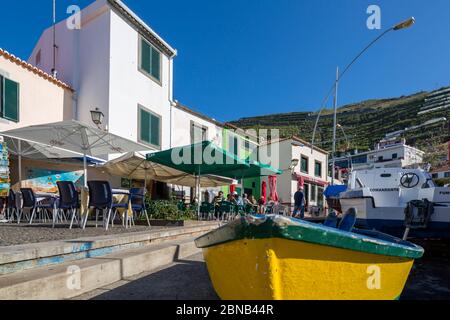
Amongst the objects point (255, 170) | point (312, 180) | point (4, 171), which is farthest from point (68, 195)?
point (312, 180)

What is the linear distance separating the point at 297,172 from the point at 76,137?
1967 centimetres

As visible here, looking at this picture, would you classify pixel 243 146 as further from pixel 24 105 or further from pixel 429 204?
pixel 429 204

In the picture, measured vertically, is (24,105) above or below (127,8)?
below

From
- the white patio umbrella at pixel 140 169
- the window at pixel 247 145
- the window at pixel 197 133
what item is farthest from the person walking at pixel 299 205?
the window at pixel 247 145

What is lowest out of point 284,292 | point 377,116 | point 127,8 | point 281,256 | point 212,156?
point 284,292

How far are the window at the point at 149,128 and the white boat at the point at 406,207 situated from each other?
29.4 feet

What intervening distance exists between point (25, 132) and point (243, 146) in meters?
16.9

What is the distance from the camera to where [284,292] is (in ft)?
7.70

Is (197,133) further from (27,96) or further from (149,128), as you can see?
(27,96)

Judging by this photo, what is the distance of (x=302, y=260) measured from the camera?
2338 mm

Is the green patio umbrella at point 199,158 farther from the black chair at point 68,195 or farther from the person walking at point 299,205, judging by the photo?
the person walking at point 299,205

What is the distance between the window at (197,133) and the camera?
59.3 feet

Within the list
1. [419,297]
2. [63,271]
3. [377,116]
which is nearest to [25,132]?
[63,271]

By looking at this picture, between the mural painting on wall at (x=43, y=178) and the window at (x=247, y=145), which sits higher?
the window at (x=247, y=145)
